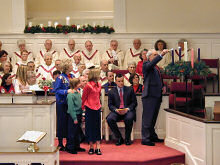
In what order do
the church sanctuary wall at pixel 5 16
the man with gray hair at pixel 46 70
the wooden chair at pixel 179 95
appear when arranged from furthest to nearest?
the church sanctuary wall at pixel 5 16 < the man with gray hair at pixel 46 70 < the wooden chair at pixel 179 95

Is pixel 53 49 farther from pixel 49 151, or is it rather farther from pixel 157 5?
pixel 49 151

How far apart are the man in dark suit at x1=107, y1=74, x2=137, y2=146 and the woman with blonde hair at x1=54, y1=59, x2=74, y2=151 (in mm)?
989

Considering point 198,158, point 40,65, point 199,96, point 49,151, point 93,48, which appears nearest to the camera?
point 49,151

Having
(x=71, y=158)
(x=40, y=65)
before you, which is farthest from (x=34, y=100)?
(x=40, y=65)

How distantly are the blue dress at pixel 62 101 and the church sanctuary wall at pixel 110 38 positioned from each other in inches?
186

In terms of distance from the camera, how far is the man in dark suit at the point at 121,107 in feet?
25.9

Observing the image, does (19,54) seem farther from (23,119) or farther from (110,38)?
(23,119)

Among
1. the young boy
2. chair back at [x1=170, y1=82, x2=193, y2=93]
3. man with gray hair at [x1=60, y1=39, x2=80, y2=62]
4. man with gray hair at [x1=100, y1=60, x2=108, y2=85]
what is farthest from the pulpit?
man with gray hair at [x1=60, y1=39, x2=80, y2=62]

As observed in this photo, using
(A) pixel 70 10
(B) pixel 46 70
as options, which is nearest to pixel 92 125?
(B) pixel 46 70

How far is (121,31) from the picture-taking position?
11969 millimetres

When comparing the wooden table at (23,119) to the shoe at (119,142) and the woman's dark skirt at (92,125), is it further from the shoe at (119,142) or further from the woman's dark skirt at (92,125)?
the shoe at (119,142)

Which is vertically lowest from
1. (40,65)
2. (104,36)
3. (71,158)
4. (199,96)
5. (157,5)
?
(71,158)

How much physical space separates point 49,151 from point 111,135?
2555mm

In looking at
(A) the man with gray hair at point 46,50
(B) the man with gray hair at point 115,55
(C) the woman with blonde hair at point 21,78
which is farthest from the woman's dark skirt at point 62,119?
(A) the man with gray hair at point 46,50
